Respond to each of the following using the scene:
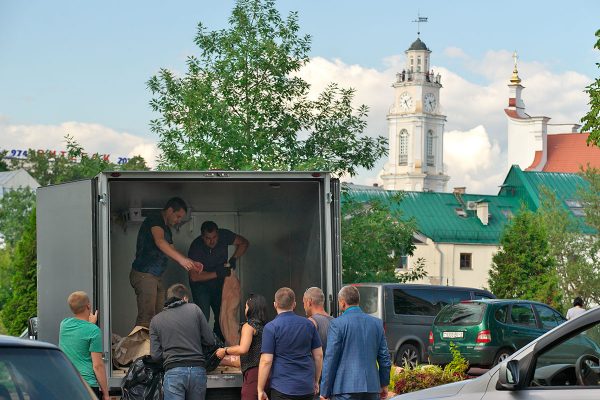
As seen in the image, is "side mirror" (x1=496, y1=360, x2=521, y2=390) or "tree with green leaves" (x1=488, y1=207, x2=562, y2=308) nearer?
"side mirror" (x1=496, y1=360, x2=521, y2=390)

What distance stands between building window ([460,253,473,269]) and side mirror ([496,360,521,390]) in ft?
303

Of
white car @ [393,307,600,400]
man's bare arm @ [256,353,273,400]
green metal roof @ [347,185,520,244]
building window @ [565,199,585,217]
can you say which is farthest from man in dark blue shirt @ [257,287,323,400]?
building window @ [565,199,585,217]

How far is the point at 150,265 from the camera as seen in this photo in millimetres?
15289

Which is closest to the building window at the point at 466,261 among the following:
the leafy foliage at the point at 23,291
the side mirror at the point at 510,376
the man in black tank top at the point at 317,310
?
the leafy foliage at the point at 23,291

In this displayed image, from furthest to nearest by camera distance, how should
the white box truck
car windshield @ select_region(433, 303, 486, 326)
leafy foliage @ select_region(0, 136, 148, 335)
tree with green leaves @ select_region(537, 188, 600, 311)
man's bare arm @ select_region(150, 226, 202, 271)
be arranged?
1. tree with green leaves @ select_region(537, 188, 600, 311)
2. leafy foliage @ select_region(0, 136, 148, 335)
3. car windshield @ select_region(433, 303, 486, 326)
4. man's bare arm @ select_region(150, 226, 202, 271)
5. the white box truck

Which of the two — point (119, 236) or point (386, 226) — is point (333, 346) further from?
point (386, 226)

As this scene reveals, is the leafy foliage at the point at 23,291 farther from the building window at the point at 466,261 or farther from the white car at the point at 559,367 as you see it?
the building window at the point at 466,261

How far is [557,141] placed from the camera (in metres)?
140

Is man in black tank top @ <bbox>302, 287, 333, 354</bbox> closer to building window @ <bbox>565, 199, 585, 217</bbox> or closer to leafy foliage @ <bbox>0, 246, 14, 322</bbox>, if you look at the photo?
leafy foliage @ <bbox>0, 246, 14, 322</bbox>

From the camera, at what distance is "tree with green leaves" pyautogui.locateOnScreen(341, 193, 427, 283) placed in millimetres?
30938

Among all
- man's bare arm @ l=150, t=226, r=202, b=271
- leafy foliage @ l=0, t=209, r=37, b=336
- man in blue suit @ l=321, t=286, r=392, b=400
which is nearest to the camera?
man in blue suit @ l=321, t=286, r=392, b=400

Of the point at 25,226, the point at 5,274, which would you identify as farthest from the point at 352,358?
the point at 5,274

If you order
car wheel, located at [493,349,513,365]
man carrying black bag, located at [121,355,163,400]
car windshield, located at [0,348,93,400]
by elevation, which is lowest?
car wheel, located at [493,349,513,365]

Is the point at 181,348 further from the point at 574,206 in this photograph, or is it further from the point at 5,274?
the point at 574,206
